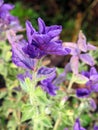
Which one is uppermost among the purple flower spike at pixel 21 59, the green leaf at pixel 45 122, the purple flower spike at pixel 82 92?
the purple flower spike at pixel 21 59

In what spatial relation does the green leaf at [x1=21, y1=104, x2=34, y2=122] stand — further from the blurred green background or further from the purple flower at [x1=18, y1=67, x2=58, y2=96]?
the blurred green background

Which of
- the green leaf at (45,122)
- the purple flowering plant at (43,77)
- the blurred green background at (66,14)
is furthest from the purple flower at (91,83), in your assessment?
the blurred green background at (66,14)

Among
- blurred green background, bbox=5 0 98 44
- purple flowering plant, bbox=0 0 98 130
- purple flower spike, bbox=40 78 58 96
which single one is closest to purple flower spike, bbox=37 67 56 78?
purple flowering plant, bbox=0 0 98 130

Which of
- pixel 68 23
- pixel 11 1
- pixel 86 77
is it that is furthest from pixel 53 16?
pixel 86 77

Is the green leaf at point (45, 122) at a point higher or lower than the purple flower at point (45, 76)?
lower

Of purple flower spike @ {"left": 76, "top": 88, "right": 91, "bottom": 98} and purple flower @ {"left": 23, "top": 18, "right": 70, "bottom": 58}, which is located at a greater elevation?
purple flower @ {"left": 23, "top": 18, "right": 70, "bottom": 58}

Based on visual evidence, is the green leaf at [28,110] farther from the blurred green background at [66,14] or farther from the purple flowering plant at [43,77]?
the blurred green background at [66,14]
